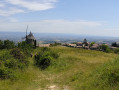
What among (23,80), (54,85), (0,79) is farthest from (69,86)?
(0,79)

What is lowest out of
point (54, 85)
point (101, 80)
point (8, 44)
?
point (54, 85)

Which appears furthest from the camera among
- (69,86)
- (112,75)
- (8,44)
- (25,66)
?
(8,44)

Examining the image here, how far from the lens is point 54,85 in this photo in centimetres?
1100

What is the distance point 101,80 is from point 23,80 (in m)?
7.33

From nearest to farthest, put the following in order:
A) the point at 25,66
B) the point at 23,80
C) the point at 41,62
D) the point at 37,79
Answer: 1. the point at 23,80
2. the point at 37,79
3. the point at 25,66
4. the point at 41,62

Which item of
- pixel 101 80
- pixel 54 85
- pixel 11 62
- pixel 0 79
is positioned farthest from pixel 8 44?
pixel 101 80

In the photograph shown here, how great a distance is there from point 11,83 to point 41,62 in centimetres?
734

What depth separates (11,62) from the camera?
13750 millimetres

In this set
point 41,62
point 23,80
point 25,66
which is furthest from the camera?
point 41,62

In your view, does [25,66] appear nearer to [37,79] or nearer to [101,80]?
[37,79]

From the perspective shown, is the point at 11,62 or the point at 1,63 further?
the point at 11,62

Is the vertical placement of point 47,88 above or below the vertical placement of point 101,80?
below

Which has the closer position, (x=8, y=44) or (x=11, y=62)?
(x=11, y=62)

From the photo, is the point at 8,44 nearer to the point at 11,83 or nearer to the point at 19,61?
the point at 19,61
